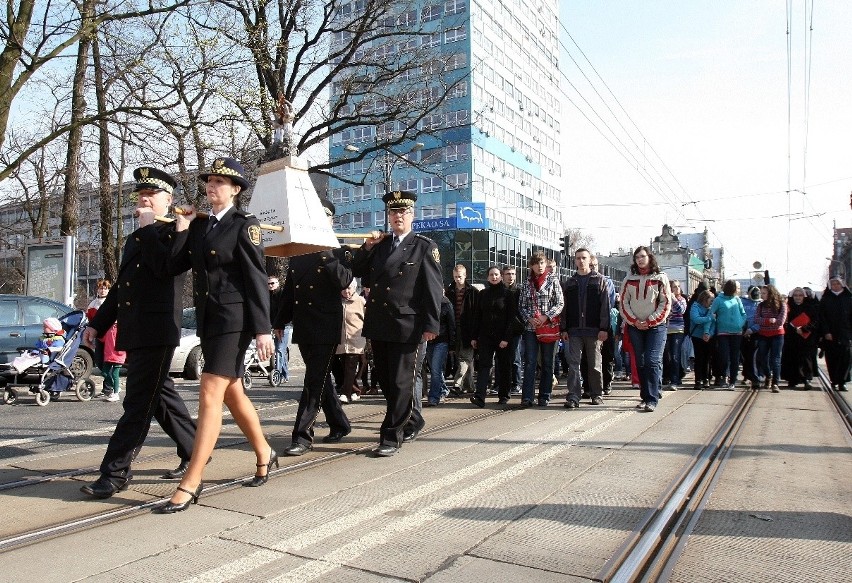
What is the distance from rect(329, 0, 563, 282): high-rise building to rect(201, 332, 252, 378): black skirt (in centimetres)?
4614

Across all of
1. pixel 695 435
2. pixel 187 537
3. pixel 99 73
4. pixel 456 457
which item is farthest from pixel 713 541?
pixel 99 73

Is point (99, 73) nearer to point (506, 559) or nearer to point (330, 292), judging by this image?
point (330, 292)

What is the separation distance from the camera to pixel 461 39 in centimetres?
5853

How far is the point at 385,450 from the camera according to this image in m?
5.99

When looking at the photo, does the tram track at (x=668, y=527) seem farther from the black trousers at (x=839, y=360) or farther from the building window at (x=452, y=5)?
the building window at (x=452, y=5)

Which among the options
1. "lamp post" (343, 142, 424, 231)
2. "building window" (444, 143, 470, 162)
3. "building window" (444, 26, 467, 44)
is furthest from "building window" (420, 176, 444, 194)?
"lamp post" (343, 142, 424, 231)

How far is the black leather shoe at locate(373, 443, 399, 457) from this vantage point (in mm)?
5965

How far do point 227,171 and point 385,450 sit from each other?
8.45 feet

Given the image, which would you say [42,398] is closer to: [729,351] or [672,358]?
[672,358]

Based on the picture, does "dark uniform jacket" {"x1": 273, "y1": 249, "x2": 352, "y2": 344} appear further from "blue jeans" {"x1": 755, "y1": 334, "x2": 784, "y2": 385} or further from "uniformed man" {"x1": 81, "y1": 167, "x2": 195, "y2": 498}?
"blue jeans" {"x1": 755, "y1": 334, "x2": 784, "y2": 385}

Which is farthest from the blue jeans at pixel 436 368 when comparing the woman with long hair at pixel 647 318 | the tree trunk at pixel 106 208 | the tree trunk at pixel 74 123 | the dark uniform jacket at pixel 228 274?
the tree trunk at pixel 106 208

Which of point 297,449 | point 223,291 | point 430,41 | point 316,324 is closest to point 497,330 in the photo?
point 316,324

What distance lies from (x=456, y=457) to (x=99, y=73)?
14.8 meters

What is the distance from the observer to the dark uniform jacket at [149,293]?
4715mm
